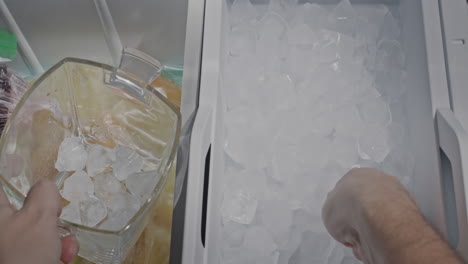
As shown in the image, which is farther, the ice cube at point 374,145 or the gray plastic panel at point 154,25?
the gray plastic panel at point 154,25

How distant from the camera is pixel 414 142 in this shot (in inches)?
35.7

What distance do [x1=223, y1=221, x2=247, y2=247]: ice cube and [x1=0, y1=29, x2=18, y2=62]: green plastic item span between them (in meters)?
0.73

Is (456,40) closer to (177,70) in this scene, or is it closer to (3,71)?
(177,70)

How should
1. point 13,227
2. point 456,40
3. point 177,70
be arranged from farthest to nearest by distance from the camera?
1. point 177,70
2. point 456,40
3. point 13,227

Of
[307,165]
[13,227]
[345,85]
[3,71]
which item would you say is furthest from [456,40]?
[3,71]

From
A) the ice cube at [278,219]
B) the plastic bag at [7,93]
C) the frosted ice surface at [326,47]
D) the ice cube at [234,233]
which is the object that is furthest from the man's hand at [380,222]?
the plastic bag at [7,93]

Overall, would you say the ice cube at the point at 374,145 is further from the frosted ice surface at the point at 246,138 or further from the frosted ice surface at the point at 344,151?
the frosted ice surface at the point at 246,138

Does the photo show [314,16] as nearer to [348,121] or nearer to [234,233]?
[348,121]

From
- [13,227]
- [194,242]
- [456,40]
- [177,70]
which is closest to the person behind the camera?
[13,227]

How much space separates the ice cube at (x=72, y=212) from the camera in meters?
0.68

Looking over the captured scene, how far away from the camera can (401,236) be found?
62 centimetres

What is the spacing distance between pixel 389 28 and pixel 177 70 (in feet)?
1.97

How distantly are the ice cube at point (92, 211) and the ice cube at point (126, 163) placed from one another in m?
0.07

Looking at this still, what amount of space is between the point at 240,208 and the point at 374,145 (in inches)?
14.1
